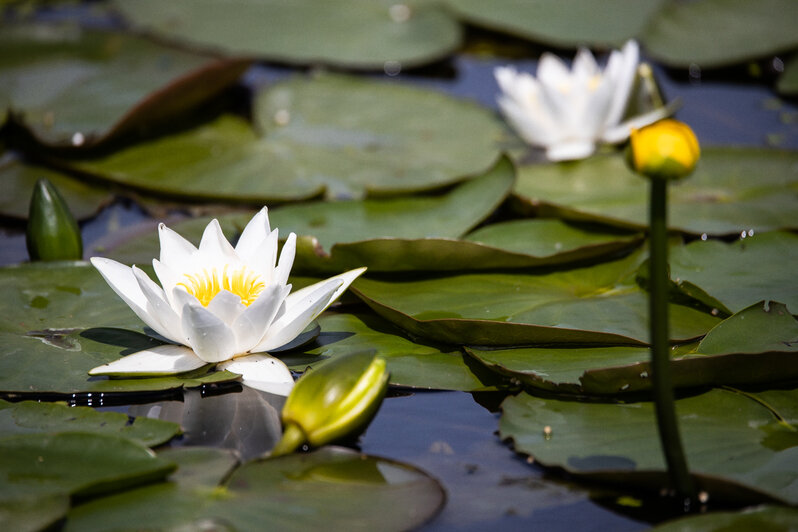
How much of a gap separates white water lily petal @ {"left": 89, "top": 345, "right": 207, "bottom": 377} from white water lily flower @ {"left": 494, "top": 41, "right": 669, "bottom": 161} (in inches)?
74.6

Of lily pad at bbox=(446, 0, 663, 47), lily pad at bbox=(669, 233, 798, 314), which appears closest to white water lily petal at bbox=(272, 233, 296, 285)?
lily pad at bbox=(669, 233, 798, 314)

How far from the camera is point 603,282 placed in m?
2.33

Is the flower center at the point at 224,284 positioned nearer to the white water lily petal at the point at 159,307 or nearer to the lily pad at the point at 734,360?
the white water lily petal at the point at 159,307

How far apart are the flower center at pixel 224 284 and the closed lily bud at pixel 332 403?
0.36 metres

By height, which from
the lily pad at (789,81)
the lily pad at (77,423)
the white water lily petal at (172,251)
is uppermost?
the lily pad at (789,81)

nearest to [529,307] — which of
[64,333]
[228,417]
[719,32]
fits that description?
[228,417]

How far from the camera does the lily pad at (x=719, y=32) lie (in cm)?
407

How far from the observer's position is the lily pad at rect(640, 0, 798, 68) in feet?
13.4

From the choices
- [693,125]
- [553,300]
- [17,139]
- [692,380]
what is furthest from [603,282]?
[17,139]

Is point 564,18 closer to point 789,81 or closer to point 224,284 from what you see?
point 789,81

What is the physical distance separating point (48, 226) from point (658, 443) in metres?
1.87

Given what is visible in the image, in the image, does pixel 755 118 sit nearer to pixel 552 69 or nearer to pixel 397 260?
pixel 552 69

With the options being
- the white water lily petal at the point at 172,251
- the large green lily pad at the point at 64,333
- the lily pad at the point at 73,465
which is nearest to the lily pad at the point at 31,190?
the large green lily pad at the point at 64,333

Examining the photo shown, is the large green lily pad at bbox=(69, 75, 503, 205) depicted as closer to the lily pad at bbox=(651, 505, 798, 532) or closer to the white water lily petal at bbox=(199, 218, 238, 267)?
the white water lily petal at bbox=(199, 218, 238, 267)
